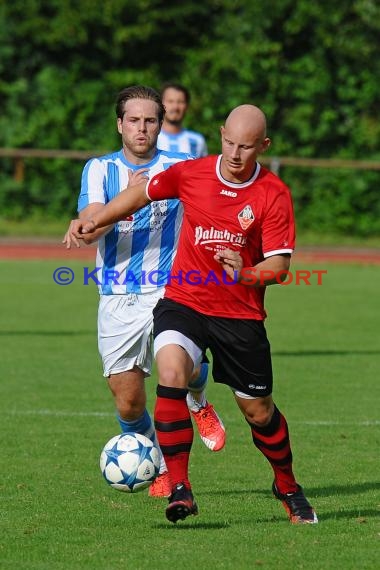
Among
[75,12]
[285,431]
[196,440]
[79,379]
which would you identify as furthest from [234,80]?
[285,431]

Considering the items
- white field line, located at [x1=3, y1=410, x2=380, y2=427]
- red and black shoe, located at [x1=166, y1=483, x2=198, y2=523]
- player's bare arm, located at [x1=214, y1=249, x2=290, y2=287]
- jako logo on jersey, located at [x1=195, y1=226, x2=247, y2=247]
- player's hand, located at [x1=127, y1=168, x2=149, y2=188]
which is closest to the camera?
red and black shoe, located at [x1=166, y1=483, x2=198, y2=523]

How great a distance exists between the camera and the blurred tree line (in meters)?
27.2

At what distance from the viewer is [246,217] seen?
5703 mm

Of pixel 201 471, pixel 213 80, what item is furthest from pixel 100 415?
pixel 213 80

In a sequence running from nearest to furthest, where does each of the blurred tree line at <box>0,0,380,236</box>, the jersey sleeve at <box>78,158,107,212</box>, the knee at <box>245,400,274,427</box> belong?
1. the knee at <box>245,400,274,427</box>
2. the jersey sleeve at <box>78,158,107,212</box>
3. the blurred tree line at <box>0,0,380,236</box>

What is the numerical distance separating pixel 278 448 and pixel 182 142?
247 inches

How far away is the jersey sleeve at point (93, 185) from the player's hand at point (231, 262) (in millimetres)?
1294

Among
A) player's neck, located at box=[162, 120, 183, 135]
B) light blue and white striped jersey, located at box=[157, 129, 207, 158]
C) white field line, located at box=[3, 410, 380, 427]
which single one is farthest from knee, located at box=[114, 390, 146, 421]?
player's neck, located at box=[162, 120, 183, 135]

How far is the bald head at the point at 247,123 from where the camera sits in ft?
18.4

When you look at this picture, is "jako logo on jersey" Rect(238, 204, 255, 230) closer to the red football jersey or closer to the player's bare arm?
the red football jersey

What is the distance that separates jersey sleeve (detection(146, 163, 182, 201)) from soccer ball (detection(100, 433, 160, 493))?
47.7 inches

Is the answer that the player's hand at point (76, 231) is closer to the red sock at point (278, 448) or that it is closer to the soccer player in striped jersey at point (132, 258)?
the soccer player in striped jersey at point (132, 258)

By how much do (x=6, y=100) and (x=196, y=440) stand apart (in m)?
22.4

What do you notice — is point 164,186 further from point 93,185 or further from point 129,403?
point 129,403
